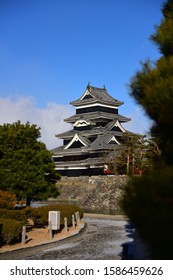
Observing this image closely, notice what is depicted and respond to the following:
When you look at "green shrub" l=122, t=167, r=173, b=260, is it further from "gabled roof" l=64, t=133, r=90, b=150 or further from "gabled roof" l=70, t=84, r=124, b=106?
"gabled roof" l=70, t=84, r=124, b=106

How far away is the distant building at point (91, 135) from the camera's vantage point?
4284 centimetres

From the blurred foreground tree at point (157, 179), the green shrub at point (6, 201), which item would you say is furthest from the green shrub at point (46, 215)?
the blurred foreground tree at point (157, 179)


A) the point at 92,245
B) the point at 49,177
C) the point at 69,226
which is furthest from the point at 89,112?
the point at 92,245

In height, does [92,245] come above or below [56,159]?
below

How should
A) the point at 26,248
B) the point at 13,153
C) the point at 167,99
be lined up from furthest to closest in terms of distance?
the point at 13,153
the point at 26,248
the point at 167,99

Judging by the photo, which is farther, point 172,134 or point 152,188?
point 172,134

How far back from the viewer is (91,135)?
46.6m

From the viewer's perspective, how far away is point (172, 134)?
15.9 feet

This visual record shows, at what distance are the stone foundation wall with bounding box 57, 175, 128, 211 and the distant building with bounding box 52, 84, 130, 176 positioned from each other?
2422mm

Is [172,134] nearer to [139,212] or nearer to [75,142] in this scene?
[139,212]

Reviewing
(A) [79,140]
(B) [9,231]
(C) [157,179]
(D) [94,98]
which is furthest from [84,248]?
(D) [94,98]

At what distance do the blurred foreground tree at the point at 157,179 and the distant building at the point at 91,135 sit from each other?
35.3 m

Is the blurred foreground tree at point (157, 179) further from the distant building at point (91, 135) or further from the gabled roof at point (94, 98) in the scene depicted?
the gabled roof at point (94, 98)

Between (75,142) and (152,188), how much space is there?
44.2m
